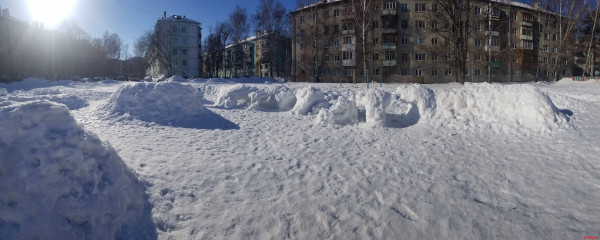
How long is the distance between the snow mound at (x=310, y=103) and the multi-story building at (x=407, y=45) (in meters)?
30.0

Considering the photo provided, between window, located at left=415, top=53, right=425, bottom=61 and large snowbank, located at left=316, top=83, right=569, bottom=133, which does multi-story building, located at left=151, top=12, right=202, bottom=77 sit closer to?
window, located at left=415, top=53, right=425, bottom=61

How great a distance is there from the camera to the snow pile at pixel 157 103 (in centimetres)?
1031

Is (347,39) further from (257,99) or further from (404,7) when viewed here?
(257,99)

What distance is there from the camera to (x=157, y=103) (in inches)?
423

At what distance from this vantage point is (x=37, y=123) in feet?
13.0

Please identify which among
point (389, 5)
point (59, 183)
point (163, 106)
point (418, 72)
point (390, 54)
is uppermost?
point (389, 5)

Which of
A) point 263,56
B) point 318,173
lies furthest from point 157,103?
point 263,56

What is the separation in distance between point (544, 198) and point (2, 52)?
69.1 meters

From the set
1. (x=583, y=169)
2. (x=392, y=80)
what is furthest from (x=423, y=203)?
(x=392, y=80)

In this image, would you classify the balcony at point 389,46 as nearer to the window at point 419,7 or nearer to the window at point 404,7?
the window at point 404,7

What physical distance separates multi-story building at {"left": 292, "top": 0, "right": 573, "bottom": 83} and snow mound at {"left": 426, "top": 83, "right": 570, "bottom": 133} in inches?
1276

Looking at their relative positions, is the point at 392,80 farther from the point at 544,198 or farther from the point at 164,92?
the point at 544,198

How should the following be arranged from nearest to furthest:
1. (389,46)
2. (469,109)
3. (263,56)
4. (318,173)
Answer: (318,173), (469,109), (389,46), (263,56)

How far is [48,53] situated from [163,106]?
6641 cm
